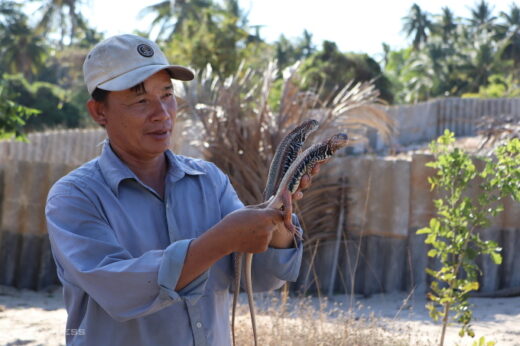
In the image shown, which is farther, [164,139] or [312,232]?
[312,232]

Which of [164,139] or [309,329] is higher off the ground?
[164,139]

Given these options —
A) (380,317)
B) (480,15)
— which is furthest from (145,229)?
(480,15)

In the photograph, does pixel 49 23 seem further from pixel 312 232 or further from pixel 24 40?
pixel 312 232

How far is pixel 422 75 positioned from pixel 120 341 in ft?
147

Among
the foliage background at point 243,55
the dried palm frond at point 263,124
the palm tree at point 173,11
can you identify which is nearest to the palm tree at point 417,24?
the foliage background at point 243,55

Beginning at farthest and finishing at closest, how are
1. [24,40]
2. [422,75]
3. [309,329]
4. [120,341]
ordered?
[422,75]
[24,40]
[309,329]
[120,341]

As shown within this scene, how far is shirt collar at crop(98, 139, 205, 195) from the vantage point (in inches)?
81.0

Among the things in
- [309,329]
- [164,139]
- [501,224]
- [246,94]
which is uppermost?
[246,94]

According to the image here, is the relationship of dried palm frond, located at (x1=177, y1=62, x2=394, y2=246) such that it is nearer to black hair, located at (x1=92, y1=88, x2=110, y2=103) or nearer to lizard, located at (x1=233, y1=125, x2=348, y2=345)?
black hair, located at (x1=92, y1=88, x2=110, y2=103)

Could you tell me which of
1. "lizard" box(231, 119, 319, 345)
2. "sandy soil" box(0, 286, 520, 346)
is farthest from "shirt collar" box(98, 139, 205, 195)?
"sandy soil" box(0, 286, 520, 346)

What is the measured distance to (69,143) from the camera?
12.5 meters

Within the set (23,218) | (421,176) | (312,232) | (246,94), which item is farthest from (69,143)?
(421,176)

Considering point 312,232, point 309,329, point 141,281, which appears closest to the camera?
point 141,281

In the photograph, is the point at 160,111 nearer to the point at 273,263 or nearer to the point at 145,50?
the point at 145,50
